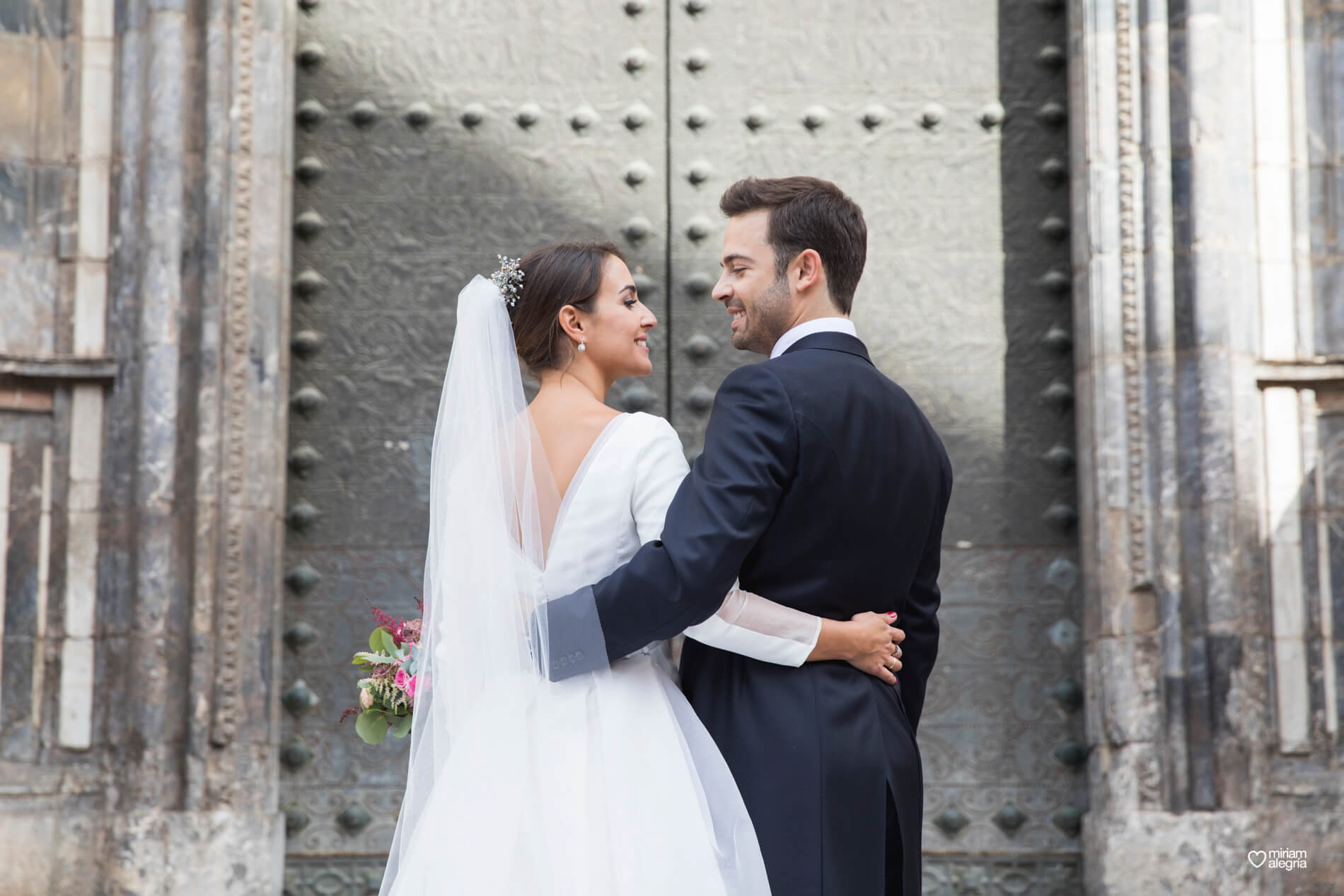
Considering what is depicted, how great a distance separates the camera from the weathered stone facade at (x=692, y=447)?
5039 millimetres

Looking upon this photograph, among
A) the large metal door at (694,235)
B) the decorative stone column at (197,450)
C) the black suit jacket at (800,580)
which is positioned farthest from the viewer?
the large metal door at (694,235)

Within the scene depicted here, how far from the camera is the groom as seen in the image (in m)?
2.64

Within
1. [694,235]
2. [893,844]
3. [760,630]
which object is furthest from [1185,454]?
[760,630]

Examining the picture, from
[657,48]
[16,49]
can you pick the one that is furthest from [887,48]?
[16,49]

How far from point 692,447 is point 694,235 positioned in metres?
0.75

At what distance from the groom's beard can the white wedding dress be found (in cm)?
25

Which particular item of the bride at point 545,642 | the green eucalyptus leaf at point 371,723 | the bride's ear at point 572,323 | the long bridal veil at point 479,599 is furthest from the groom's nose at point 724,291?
the green eucalyptus leaf at point 371,723

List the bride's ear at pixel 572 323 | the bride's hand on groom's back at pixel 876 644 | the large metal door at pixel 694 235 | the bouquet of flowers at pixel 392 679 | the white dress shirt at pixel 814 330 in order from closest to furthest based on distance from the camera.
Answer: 1. the bride's hand on groom's back at pixel 876 644
2. the white dress shirt at pixel 814 330
3. the bride's ear at pixel 572 323
4. the bouquet of flowers at pixel 392 679
5. the large metal door at pixel 694 235

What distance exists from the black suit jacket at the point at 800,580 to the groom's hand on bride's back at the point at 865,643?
3cm

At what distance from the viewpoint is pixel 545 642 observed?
2781mm

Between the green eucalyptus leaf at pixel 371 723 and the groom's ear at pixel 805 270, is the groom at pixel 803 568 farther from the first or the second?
the green eucalyptus leaf at pixel 371 723

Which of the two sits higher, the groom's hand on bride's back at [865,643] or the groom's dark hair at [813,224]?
the groom's dark hair at [813,224]

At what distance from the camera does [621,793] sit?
108 inches

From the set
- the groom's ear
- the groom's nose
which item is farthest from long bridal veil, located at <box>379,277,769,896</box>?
the groom's ear
